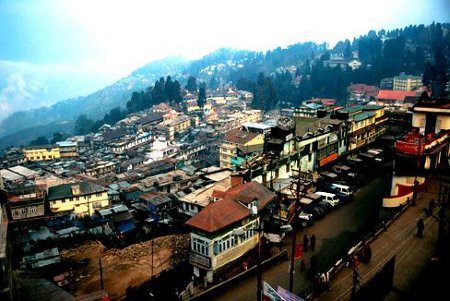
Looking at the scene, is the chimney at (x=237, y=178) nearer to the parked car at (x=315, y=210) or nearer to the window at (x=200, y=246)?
the parked car at (x=315, y=210)

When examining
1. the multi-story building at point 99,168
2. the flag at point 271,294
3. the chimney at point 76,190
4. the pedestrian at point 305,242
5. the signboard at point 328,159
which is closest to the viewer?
the flag at point 271,294

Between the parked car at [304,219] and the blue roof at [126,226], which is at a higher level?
the parked car at [304,219]

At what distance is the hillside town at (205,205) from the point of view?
64.7 feet

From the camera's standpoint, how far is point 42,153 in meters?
81.5

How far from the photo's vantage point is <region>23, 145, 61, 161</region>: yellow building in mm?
81106

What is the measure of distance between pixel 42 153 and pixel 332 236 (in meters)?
75.6

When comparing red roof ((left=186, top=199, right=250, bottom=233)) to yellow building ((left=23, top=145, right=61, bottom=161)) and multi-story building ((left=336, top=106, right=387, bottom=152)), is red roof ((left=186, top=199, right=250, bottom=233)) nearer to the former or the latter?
multi-story building ((left=336, top=106, right=387, bottom=152))

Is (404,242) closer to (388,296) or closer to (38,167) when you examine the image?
(388,296)

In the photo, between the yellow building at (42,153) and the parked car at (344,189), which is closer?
the parked car at (344,189)

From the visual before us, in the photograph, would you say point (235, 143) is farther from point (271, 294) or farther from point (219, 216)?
point (271, 294)

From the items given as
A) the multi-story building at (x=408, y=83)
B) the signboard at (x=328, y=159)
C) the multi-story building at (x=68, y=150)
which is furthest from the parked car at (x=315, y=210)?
the multi-story building at (x=408, y=83)

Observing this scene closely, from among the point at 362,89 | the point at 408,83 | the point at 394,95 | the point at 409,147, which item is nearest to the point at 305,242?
the point at 409,147

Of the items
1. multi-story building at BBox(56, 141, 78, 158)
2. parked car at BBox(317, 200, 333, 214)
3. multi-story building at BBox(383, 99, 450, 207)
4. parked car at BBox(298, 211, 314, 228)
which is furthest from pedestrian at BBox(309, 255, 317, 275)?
multi-story building at BBox(56, 141, 78, 158)

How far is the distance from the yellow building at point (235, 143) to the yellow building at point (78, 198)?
20804mm
